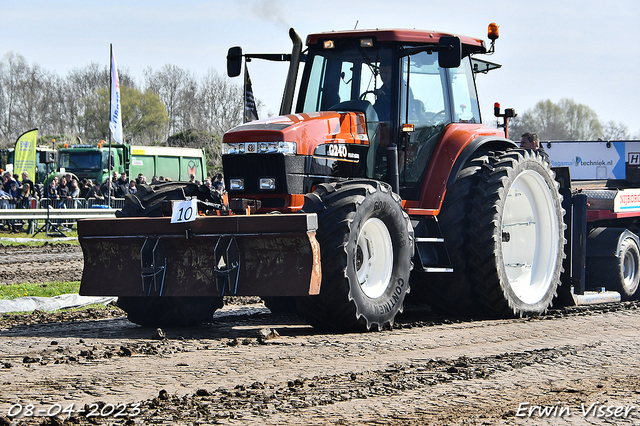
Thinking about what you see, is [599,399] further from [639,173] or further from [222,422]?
[639,173]

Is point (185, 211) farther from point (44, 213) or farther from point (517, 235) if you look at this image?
point (44, 213)

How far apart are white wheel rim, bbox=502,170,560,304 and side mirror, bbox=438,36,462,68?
1.95 meters

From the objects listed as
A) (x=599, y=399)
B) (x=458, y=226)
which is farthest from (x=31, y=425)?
(x=458, y=226)

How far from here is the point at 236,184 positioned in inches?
289

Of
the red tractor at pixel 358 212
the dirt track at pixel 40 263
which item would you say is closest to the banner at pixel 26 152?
the dirt track at pixel 40 263

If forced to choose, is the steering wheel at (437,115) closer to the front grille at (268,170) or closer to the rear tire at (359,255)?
the rear tire at (359,255)

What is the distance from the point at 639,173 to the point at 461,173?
7738 millimetres

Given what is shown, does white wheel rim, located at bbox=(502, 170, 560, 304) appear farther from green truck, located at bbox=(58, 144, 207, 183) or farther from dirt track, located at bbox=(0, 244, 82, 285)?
green truck, located at bbox=(58, 144, 207, 183)

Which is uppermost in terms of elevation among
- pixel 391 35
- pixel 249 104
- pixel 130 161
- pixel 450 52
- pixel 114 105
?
pixel 114 105

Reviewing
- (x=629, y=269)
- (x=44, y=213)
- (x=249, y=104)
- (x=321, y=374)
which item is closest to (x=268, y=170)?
(x=321, y=374)

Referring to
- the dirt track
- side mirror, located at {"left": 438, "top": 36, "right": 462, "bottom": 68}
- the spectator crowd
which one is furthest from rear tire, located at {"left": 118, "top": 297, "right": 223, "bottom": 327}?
the spectator crowd

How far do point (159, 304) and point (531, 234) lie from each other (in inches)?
167

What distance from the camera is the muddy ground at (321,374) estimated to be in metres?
4.18

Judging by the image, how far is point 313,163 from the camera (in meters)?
7.34
